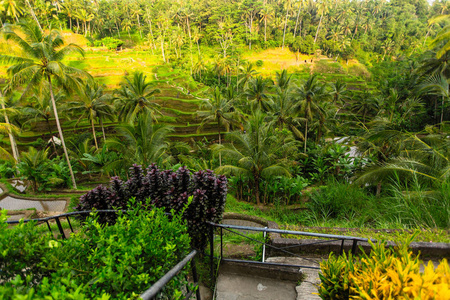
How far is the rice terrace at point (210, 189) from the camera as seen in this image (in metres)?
1.67

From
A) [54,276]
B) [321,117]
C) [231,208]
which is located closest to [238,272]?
[54,276]

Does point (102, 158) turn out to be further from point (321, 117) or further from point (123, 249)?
point (321, 117)

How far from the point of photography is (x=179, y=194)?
4293mm

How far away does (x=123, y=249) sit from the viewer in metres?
1.63

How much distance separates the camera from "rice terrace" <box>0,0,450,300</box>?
65.9 inches

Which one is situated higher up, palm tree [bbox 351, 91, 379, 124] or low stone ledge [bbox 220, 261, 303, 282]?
low stone ledge [bbox 220, 261, 303, 282]

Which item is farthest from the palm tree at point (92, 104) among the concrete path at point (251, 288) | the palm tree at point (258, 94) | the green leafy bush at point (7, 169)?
the concrete path at point (251, 288)

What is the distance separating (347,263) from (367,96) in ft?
119

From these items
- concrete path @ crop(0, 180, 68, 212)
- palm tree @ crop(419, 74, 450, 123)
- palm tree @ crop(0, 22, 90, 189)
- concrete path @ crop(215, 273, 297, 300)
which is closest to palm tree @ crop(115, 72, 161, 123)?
palm tree @ crop(0, 22, 90, 189)

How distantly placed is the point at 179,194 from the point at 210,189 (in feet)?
1.93

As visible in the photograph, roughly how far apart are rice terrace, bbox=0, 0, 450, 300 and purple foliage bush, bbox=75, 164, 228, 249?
27mm

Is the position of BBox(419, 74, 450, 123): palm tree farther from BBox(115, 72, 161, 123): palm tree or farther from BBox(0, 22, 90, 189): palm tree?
BBox(0, 22, 90, 189): palm tree

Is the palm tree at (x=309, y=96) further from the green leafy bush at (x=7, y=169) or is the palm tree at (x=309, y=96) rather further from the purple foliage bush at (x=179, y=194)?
the green leafy bush at (x=7, y=169)

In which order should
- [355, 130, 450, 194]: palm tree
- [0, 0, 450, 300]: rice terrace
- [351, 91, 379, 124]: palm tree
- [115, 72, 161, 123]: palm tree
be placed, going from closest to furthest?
[0, 0, 450, 300]: rice terrace
[355, 130, 450, 194]: palm tree
[115, 72, 161, 123]: palm tree
[351, 91, 379, 124]: palm tree
